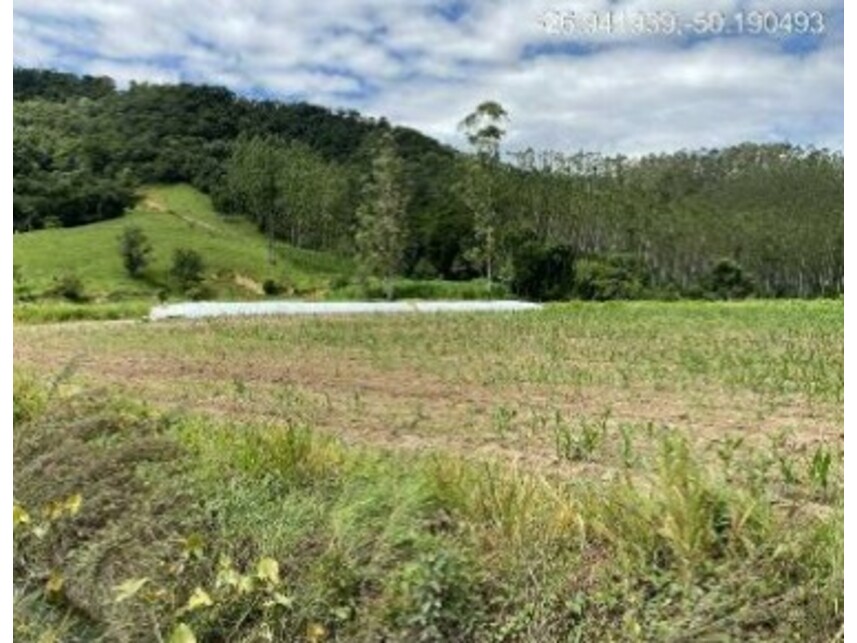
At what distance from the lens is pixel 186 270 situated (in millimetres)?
37938

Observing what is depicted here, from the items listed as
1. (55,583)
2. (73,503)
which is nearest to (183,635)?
(55,583)

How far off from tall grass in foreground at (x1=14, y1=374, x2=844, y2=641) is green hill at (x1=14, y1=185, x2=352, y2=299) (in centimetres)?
2991

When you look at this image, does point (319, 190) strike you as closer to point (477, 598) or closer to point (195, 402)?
point (195, 402)

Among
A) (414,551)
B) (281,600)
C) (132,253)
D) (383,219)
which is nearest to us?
(281,600)

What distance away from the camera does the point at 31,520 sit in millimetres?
4480

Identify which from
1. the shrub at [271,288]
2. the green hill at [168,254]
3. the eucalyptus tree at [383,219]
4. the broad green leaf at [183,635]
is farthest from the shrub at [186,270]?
the broad green leaf at [183,635]

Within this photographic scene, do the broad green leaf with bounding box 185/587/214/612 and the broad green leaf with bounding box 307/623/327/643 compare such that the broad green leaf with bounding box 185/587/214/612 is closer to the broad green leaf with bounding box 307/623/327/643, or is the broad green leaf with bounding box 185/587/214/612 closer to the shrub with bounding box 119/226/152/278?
the broad green leaf with bounding box 307/623/327/643

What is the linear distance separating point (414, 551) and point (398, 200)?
37804 millimetres

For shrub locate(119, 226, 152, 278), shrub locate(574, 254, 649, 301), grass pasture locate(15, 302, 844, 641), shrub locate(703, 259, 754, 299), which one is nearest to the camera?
grass pasture locate(15, 302, 844, 641)

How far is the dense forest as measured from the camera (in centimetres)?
3844

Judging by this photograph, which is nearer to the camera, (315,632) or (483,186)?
(315,632)

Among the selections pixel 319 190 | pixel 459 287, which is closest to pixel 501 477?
pixel 459 287

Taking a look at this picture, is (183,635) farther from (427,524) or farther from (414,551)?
(427,524)

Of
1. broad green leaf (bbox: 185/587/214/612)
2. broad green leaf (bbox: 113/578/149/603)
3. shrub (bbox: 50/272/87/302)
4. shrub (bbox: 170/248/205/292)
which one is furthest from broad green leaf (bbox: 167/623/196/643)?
shrub (bbox: 170/248/205/292)
